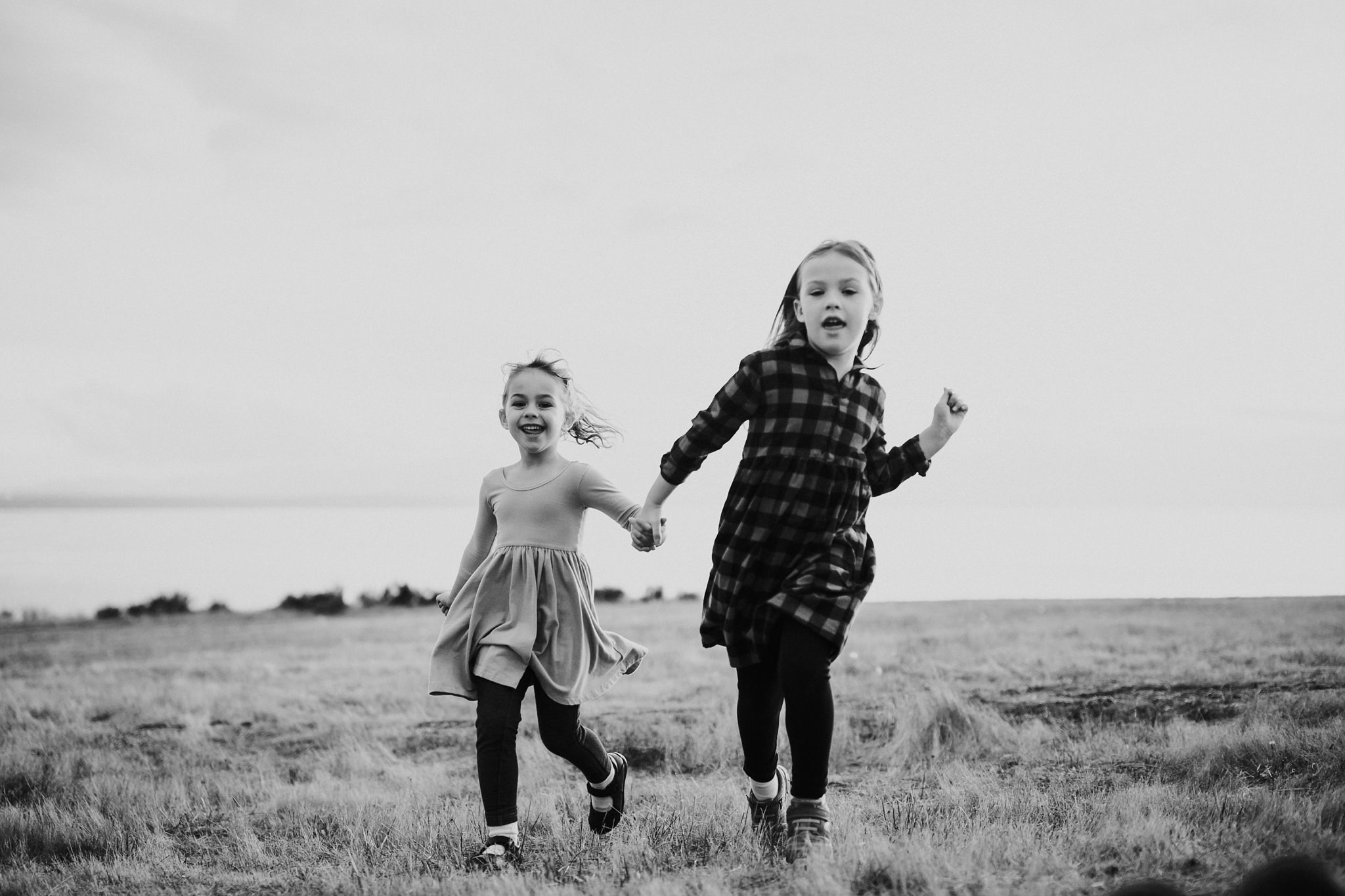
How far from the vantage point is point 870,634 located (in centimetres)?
1180

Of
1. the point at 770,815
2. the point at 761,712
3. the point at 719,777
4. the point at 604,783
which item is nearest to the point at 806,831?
the point at 770,815

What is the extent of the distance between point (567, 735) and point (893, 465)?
1613 mm

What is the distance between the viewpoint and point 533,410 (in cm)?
404

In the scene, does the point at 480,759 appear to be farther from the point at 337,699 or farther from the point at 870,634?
the point at 870,634

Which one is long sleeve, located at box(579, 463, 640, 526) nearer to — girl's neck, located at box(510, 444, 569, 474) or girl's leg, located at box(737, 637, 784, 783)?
girl's neck, located at box(510, 444, 569, 474)

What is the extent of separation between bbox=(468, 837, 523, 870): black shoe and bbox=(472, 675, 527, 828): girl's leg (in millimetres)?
61

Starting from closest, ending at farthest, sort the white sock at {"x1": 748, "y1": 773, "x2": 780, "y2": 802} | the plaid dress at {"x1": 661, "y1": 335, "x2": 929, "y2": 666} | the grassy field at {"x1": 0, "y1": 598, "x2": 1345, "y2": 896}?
1. the grassy field at {"x1": 0, "y1": 598, "x2": 1345, "y2": 896}
2. the plaid dress at {"x1": 661, "y1": 335, "x2": 929, "y2": 666}
3. the white sock at {"x1": 748, "y1": 773, "x2": 780, "y2": 802}

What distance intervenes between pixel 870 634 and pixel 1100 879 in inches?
348

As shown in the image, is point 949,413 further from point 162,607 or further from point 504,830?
point 162,607

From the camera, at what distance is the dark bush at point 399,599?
79.7 ft

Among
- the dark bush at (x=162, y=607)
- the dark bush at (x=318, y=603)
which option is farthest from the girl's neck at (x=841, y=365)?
the dark bush at (x=162, y=607)

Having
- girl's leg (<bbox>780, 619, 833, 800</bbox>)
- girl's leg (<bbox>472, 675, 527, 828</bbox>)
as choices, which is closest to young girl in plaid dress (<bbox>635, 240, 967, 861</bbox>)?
girl's leg (<bbox>780, 619, 833, 800</bbox>)

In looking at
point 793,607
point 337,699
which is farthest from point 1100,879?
point 337,699

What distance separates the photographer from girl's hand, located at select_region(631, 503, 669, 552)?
365 centimetres
